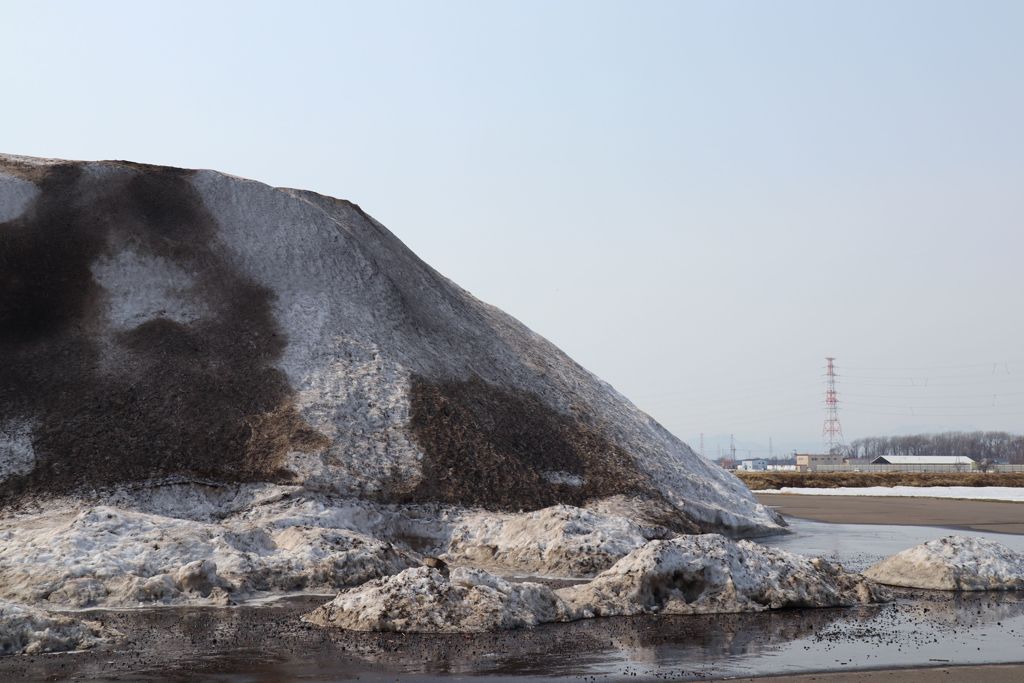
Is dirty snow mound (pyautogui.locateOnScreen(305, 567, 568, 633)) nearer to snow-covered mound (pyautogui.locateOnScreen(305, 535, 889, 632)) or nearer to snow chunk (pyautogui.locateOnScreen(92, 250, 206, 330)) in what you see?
snow-covered mound (pyautogui.locateOnScreen(305, 535, 889, 632))

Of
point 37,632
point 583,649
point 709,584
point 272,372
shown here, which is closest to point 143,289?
point 272,372

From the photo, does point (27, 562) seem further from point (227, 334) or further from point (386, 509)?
point (227, 334)

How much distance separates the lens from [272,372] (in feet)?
125

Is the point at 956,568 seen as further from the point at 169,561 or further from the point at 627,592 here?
the point at 169,561

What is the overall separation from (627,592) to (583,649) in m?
4.55

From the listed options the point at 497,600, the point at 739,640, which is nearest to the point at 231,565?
the point at 497,600

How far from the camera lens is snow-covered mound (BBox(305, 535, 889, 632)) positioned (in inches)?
712

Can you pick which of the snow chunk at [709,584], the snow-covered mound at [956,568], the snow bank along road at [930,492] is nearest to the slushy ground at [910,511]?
the snow bank along road at [930,492]

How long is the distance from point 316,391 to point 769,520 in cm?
1760

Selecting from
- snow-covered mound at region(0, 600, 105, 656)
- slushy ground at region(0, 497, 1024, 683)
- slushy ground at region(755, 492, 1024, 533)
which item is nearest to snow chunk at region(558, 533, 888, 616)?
slushy ground at region(0, 497, 1024, 683)

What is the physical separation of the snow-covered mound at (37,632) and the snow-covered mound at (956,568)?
53.9 feet

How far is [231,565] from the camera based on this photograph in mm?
23312

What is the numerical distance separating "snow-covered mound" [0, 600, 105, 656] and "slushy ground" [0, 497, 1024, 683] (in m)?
0.51

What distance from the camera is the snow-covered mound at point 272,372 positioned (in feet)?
110
